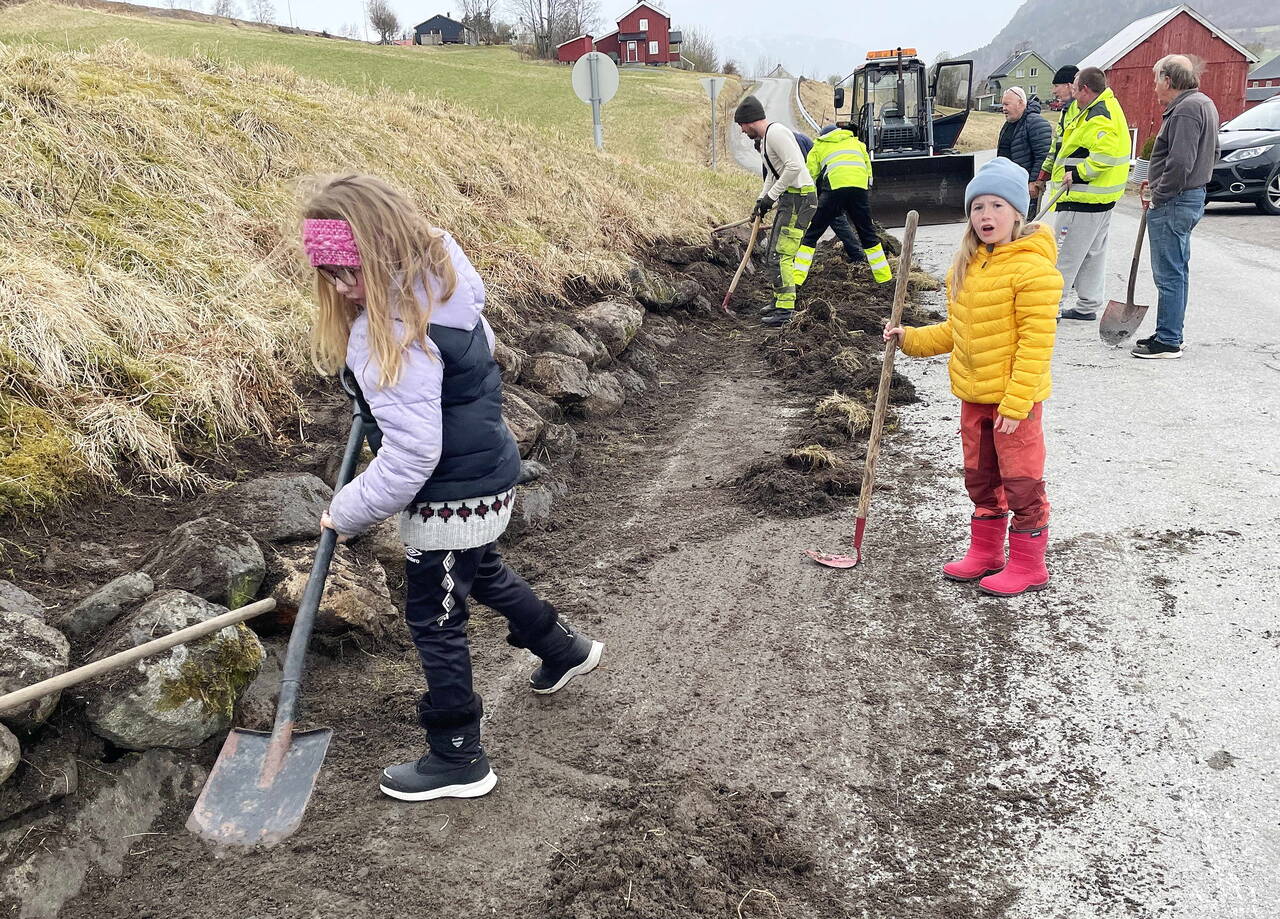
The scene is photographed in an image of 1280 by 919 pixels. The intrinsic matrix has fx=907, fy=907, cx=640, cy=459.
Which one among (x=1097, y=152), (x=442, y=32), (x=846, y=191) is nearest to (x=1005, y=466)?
(x=1097, y=152)

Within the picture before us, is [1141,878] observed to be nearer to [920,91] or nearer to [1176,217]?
[1176,217]

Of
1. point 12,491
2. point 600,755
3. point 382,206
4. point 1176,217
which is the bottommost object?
point 600,755

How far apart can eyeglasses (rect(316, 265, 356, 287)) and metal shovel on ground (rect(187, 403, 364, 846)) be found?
490mm

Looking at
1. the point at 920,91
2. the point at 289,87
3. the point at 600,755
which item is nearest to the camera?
the point at 600,755

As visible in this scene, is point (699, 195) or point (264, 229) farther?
point (699, 195)

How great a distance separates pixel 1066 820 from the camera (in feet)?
8.41

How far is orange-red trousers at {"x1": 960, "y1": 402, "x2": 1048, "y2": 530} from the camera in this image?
3682 mm

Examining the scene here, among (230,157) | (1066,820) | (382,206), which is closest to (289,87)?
(230,157)

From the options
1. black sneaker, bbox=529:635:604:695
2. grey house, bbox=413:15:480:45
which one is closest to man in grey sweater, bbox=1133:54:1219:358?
black sneaker, bbox=529:635:604:695

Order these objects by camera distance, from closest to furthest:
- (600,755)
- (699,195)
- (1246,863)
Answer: (1246,863), (600,755), (699,195)

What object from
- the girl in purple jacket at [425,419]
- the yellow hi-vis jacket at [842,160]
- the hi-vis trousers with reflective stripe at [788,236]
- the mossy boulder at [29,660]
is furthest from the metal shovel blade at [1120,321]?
the mossy boulder at [29,660]

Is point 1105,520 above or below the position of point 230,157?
below

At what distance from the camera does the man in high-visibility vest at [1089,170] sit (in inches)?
291

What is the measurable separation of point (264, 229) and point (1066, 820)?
5.78 m
